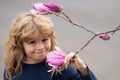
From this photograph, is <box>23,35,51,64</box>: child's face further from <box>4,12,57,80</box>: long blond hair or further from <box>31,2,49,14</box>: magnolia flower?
<box>31,2,49,14</box>: magnolia flower

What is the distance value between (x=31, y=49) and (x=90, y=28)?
2.16 metres

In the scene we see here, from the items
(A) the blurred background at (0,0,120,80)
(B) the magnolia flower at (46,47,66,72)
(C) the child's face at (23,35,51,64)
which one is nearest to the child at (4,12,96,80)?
(C) the child's face at (23,35,51,64)

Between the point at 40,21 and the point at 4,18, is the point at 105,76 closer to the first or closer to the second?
the point at 4,18

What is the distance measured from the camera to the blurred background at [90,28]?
9.37ft

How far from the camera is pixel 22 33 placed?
1.24 meters

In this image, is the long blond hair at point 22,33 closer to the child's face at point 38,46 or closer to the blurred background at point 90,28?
the child's face at point 38,46

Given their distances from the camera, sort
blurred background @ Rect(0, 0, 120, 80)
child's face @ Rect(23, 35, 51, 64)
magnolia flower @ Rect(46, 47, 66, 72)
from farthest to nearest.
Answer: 1. blurred background @ Rect(0, 0, 120, 80)
2. child's face @ Rect(23, 35, 51, 64)
3. magnolia flower @ Rect(46, 47, 66, 72)

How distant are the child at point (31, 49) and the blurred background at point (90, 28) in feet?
4.48

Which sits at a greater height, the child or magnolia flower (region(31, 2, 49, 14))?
magnolia flower (region(31, 2, 49, 14))

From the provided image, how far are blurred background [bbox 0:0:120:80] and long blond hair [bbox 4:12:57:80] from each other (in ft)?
4.43

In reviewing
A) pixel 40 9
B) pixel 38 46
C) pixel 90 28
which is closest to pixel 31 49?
pixel 38 46

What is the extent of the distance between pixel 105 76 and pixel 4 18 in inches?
47.4

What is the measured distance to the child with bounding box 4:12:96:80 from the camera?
3.80 feet

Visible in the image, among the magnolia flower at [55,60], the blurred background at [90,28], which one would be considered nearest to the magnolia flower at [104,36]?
the magnolia flower at [55,60]
